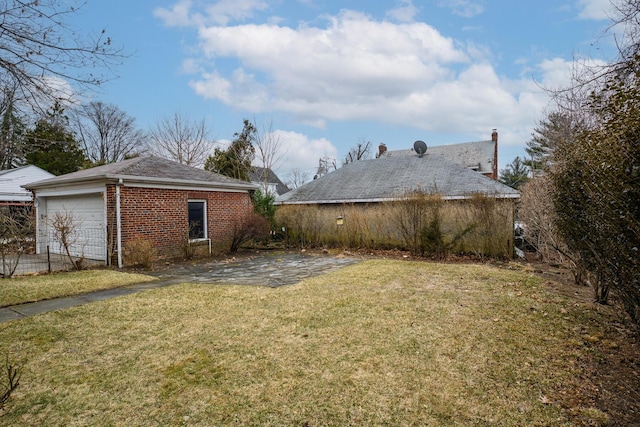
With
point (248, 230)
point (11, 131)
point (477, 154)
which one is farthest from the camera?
point (477, 154)

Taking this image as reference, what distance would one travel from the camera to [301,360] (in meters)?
3.66

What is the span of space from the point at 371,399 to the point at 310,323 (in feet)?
6.36

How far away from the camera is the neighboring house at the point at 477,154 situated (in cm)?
3105

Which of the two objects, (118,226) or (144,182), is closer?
(118,226)

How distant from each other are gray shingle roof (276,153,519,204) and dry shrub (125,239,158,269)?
9.78 metres

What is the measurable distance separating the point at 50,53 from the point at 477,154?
34.0 m

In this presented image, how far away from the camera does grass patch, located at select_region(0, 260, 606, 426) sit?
2.77 m

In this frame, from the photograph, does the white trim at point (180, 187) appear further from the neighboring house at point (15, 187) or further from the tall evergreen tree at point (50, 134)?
the neighboring house at point (15, 187)

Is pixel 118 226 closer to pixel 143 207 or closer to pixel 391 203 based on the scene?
pixel 143 207

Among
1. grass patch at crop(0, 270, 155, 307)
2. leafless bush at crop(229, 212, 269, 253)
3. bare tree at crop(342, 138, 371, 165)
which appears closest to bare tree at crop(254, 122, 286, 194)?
leafless bush at crop(229, 212, 269, 253)

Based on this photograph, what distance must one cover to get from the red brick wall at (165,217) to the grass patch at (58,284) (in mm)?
1848

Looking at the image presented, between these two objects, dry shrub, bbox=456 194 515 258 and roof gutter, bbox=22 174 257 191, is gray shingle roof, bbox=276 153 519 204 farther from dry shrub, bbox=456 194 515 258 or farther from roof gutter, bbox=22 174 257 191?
roof gutter, bbox=22 174 257 191

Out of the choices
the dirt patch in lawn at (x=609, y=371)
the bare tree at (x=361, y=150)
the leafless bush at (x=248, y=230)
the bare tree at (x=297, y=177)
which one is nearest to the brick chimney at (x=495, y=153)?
the bare tree at (x=361, y=150)

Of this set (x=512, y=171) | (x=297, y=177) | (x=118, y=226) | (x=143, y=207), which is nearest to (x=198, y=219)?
(x=143, y=207)
